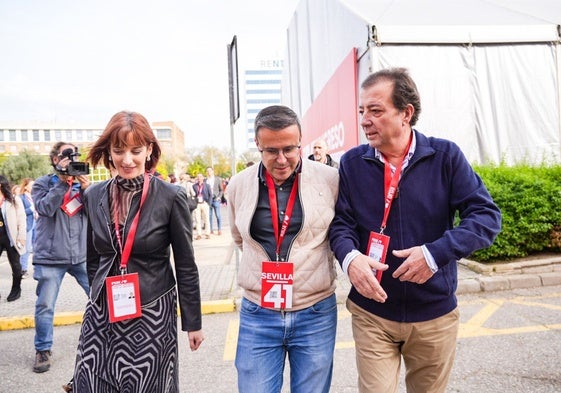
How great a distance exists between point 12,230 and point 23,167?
50314mm

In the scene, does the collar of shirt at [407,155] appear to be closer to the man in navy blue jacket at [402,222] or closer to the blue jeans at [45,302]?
the man in navy blue jacket at [402,222]

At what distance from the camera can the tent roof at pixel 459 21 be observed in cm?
723

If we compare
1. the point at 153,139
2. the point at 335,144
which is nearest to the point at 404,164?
the point at 153,139

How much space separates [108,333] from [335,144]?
350 inches

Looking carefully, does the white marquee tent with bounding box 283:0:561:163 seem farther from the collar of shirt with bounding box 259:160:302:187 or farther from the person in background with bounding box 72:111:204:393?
the person in background with bounding box 72:111:204:393

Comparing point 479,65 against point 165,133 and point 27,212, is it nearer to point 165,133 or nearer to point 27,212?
point 27,212

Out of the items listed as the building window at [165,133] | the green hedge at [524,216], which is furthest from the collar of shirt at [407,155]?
the building window at [165,133]


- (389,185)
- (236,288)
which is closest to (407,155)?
(389,185)

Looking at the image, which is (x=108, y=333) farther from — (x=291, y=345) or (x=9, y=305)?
(x=9, y=305)

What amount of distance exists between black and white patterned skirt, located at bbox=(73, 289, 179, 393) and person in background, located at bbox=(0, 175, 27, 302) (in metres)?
5.39

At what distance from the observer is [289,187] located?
84.6 inches

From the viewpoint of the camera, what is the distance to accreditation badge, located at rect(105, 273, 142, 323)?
1.94 metres

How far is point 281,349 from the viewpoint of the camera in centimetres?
211

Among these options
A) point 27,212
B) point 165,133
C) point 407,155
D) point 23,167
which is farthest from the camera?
point 165,133
